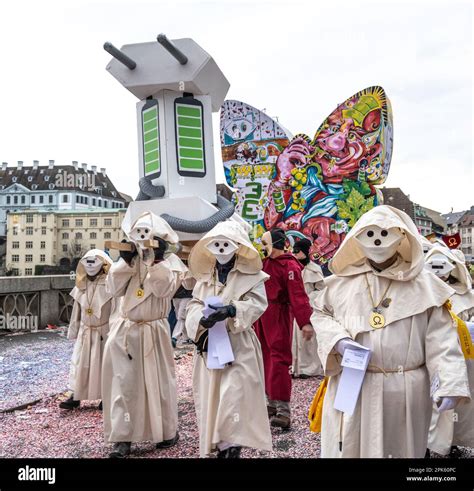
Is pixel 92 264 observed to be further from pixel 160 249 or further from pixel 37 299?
pixel 37 299

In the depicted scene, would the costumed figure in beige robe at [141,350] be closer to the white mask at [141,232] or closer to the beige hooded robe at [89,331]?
the white mask at [141,232]

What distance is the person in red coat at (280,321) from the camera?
240 inches

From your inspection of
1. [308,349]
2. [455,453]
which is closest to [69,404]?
[308,349]

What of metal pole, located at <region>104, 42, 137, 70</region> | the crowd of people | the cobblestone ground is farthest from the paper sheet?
metal pole, located at <region>104, 42, 137, 70</region>

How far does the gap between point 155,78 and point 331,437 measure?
6.49m

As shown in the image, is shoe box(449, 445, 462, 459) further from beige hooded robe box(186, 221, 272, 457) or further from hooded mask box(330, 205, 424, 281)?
hooded mask box(330, 205, 424, 281)

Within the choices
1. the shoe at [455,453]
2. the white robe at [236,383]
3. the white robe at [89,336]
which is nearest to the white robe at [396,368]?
the white robe at [236,383]

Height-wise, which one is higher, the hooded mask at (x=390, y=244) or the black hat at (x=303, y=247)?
the black hat at (x=303, y=247)

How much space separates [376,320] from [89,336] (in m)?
4.61

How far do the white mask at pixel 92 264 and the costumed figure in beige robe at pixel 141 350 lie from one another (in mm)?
1873

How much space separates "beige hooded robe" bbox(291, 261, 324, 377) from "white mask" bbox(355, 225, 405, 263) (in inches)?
199

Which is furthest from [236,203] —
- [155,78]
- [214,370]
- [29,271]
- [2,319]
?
[29,271]

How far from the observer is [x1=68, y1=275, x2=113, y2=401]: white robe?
274 inches

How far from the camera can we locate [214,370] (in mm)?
4742
